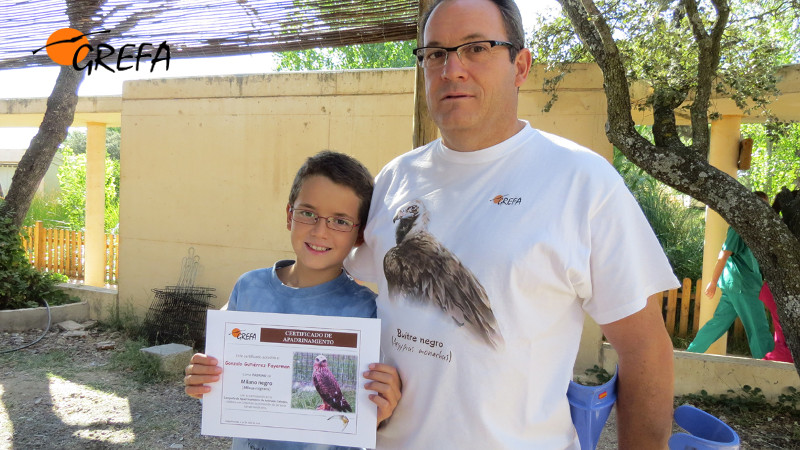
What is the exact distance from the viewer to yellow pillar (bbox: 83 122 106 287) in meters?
10.1

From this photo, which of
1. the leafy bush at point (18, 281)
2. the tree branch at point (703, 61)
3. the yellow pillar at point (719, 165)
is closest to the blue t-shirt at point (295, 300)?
the tree branch at point (703, 61)

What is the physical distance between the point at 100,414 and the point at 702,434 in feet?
15.7

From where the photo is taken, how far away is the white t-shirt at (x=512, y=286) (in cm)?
134

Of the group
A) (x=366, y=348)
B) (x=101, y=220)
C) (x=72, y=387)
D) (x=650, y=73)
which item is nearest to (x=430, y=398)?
(x=366, y=348)

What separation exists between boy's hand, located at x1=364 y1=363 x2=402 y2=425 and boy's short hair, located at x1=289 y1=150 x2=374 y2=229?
0.51 meters

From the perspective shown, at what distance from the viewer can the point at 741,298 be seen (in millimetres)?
5707

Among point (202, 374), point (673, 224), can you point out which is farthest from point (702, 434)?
point (673, 224)

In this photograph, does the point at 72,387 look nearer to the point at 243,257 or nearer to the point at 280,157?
the point at 243,257

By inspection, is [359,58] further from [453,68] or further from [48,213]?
[453,68]

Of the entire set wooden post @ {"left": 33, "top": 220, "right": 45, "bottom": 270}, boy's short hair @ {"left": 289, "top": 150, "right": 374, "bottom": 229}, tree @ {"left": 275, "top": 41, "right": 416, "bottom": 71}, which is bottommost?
wooden post @ {"left": 33, "top": 220, "right": 45, "bottom": 270}

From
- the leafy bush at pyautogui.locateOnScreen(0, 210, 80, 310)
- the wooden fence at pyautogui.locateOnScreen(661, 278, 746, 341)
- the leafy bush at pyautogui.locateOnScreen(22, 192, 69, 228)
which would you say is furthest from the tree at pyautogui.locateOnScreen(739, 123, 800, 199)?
→ the leafy bush at pyautogui.locateOnScreen(22, 192, 69, 228)

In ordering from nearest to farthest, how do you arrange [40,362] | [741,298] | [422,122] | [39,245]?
[422,122] < [741,298] < [40,362] < [39,245]

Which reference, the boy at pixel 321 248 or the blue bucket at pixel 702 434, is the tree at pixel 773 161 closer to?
the blue bucket at pixel 702 434

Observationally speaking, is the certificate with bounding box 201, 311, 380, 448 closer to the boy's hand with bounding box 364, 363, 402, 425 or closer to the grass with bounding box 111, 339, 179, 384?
the boy's hand with bounding box 364, 363, 402, 425
